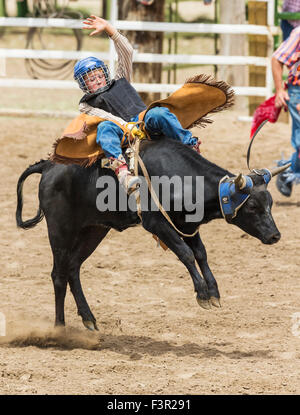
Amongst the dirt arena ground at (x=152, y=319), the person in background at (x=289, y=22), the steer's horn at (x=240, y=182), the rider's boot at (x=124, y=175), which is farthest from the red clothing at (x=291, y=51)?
the steer's horn at (x=240, y=182)

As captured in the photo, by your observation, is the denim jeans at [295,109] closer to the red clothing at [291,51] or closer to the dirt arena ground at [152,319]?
the red clothing at [291,51]

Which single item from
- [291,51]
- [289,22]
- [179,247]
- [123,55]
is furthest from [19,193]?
[289,22]

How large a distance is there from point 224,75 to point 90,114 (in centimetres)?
890

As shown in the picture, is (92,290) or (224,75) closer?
(92,290)

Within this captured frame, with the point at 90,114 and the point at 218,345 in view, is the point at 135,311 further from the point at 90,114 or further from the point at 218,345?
the point at 90,114

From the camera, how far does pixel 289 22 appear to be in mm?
11398

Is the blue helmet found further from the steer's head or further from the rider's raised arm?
the steer's head

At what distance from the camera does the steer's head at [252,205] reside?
526 cm

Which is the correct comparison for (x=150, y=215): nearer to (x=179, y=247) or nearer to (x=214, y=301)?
(x=179, y=247)

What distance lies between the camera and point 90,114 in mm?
5727

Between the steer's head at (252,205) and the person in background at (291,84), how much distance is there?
368 cm

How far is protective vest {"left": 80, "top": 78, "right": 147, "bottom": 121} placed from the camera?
225 inches
